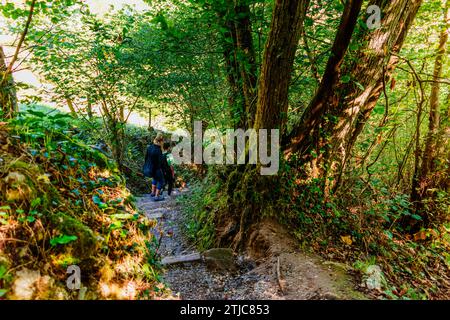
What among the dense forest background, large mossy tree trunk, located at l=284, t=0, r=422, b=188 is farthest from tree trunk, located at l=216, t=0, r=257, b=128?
large mossy tree trunk, located at l=284, t=0, r=422, b=188

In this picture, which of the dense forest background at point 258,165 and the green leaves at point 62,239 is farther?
the dense forest background at point 258,165

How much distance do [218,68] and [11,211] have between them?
765 cm

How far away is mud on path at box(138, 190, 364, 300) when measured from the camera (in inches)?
129

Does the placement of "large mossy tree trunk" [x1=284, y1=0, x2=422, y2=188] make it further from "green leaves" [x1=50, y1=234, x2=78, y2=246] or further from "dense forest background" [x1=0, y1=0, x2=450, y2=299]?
"green leaves" [x1=50, y1=234, x2=78, y2=246]

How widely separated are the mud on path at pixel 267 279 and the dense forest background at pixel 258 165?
16.8 inches

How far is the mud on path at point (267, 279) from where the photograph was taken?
3279 mm

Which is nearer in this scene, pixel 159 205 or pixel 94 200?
pixel 94 200

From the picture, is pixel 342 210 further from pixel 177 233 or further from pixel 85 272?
pixel 85 272

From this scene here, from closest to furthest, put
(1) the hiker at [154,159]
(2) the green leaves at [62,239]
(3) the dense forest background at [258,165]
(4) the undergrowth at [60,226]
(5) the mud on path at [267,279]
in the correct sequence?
(4) the undergrowth at [60,226]
(2) the green leaves at [62,239]
(3) the dense forest background at [258,165]
(5) the mud on path at [267,279]
(1) the hiker at [154,159]

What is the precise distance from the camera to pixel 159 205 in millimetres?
8695

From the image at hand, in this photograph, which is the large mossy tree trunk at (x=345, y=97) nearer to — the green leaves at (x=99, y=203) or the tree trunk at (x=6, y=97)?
the green leaves at (x=99, y=203)

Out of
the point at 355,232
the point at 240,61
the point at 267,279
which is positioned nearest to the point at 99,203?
the point at 267,279

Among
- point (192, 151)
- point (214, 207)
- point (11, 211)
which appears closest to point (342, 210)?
point (214, 207)

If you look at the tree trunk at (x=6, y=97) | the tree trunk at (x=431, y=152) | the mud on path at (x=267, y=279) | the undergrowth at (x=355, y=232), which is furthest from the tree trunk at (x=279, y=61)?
the tree trunk at (x=431, y=152)
